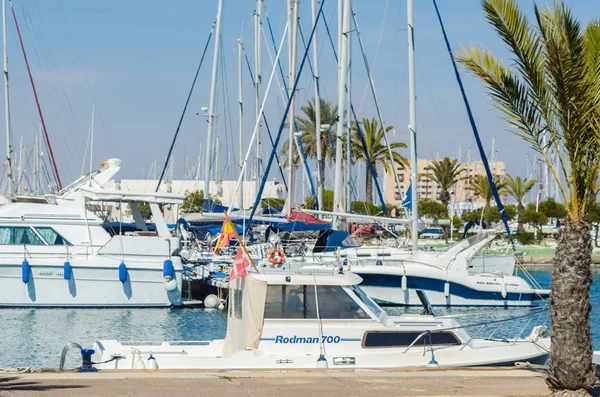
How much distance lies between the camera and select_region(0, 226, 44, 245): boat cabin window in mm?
26922

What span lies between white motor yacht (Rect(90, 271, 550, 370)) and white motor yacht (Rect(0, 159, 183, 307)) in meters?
12.8

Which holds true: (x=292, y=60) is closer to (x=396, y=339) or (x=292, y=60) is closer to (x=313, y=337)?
(x=396, y=339)

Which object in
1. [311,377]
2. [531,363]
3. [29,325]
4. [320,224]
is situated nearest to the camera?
[311,377]

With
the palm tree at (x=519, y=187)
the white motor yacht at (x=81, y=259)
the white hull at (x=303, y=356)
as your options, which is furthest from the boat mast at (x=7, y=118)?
the palm tree at (x=519, y=187)

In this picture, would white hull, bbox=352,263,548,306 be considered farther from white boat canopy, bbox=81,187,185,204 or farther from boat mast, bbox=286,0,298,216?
boat mast, bbox=286,0,298,216

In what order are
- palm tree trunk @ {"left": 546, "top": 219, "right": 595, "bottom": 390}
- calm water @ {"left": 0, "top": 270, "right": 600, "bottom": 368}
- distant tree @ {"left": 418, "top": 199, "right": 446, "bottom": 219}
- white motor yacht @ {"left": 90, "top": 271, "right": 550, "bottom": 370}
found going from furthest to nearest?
1. distant tree @ {"left": 418, "top": 199, "right": 446, "bottom": 219}
2. calm water @ {"left": 0, "top": 270, "right": 600, "bottom": 368}
3. white motor yacht @ {"left": 90, "top": 271, "right": 550, "bottom": 370}
4. palm tree trunk @ {"left": 546, "top": 219, "right": 595, "bottom": 390}

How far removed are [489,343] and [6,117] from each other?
26080 mm

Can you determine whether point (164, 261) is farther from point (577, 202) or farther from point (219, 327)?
point (577, 202)

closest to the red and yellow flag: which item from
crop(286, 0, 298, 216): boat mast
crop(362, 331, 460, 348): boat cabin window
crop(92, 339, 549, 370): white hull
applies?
crop(92, 339, 549, 370): white hull

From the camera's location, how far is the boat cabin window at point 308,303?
14.0 m

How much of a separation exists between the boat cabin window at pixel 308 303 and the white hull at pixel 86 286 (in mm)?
13265

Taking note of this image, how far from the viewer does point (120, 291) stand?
26719 millimetres

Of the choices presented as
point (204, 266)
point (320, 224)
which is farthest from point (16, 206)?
point (320, 224)

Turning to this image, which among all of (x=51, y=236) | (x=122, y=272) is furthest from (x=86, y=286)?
(x=51, y=236)
